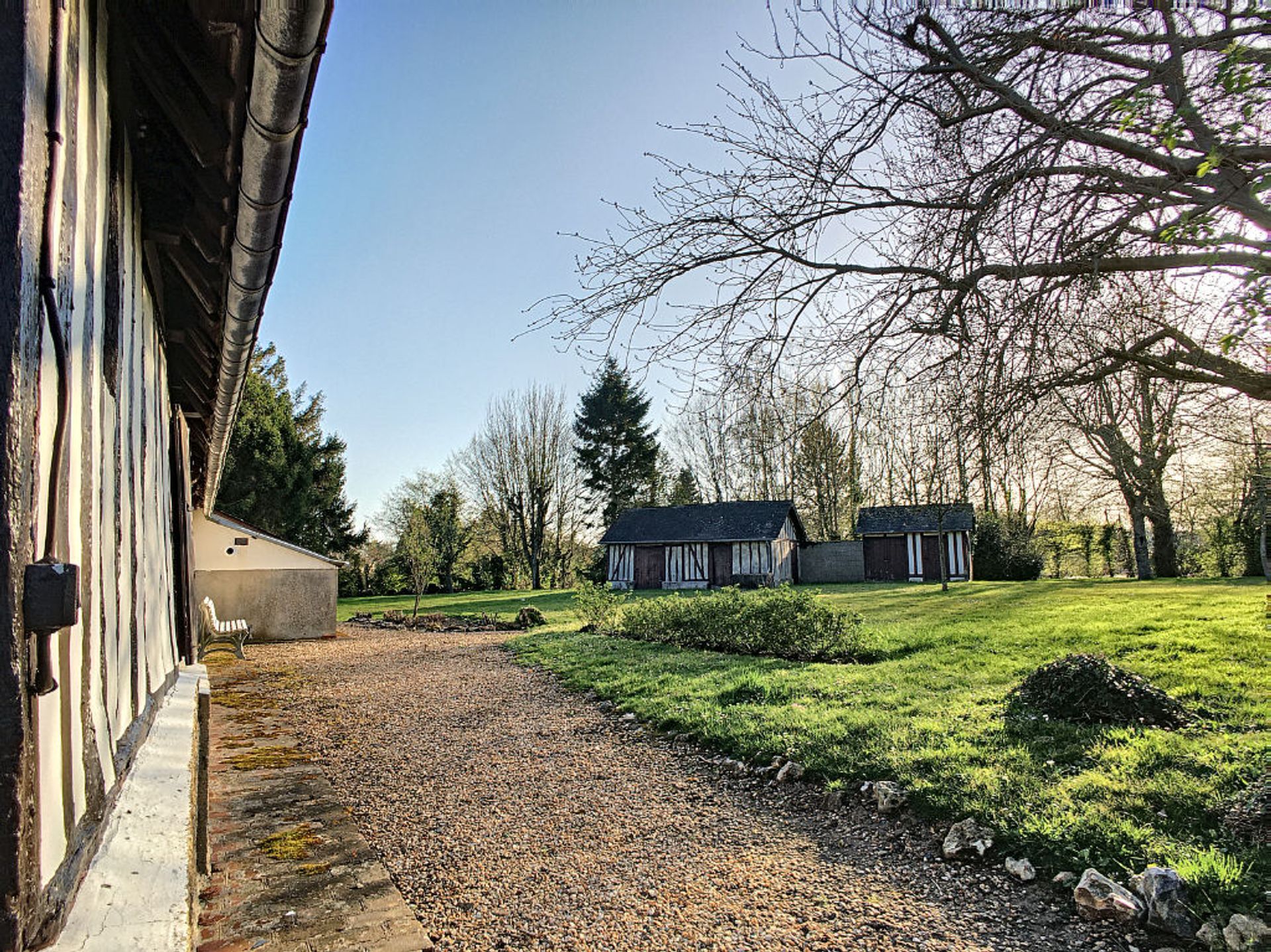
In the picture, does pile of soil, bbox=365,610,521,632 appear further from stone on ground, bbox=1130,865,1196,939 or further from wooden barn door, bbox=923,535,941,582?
wooden barn door, bbox=923,535,941,582

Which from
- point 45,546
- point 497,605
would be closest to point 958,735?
→ point 45,546

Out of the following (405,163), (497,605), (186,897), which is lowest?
(497,605)

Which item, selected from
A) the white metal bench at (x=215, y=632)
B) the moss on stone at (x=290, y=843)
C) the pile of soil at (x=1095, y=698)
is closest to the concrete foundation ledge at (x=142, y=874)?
the moss on stone at (x=290, y=843)

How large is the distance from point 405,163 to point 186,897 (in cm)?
533

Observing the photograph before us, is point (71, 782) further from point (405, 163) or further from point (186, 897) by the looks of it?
point (405, 163)

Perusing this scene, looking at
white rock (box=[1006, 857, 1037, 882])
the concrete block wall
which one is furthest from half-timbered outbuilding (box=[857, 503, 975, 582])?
white rock (box=[1006, 857, 1037, 882])

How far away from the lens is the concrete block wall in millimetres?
30578

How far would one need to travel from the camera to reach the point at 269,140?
1763 millimetres

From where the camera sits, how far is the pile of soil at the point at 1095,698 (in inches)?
213

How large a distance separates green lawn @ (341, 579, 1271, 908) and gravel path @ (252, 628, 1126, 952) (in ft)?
1.50

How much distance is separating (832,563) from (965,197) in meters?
28.5

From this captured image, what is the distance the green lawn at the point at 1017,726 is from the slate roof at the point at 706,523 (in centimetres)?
1585

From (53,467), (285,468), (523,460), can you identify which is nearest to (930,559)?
(523,460)

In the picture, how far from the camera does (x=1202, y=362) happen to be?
3.90 metres
